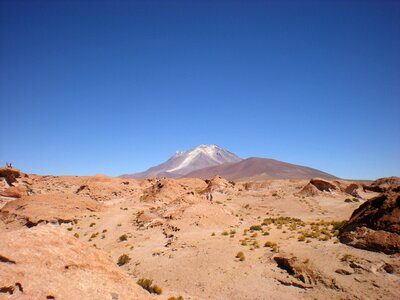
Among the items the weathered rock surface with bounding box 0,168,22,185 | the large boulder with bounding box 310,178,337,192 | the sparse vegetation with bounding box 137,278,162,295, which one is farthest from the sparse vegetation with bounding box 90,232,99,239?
the large boulder with bounding box 310,178,337,192

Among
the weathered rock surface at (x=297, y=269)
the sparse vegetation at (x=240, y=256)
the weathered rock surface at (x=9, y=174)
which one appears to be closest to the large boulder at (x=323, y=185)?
the sparse vegetation at (x=240, y=256)

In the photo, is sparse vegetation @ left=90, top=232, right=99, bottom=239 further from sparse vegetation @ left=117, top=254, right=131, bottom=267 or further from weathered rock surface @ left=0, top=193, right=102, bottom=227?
sparse vegetation @ left=117, top=254, right=131, bottom=267

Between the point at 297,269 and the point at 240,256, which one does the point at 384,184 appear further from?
the point at 297,269

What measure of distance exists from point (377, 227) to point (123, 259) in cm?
1377

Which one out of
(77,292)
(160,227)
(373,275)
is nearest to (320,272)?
(373,275)

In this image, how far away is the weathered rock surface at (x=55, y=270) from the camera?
5141mm

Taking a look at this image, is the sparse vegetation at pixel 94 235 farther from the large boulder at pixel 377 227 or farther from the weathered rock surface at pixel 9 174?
the weathered rock surface at pixel 9 174

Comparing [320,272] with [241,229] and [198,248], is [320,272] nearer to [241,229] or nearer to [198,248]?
[198,248]

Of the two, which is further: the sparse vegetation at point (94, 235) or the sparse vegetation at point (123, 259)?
the sparse vegetation at point (94, 235)

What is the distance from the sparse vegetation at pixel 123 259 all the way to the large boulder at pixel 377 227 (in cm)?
1201

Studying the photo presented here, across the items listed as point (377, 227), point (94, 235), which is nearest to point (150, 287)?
point (377, 227)

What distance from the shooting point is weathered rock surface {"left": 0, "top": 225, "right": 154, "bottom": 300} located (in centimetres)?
514

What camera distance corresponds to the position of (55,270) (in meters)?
5.75

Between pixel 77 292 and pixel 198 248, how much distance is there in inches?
485
